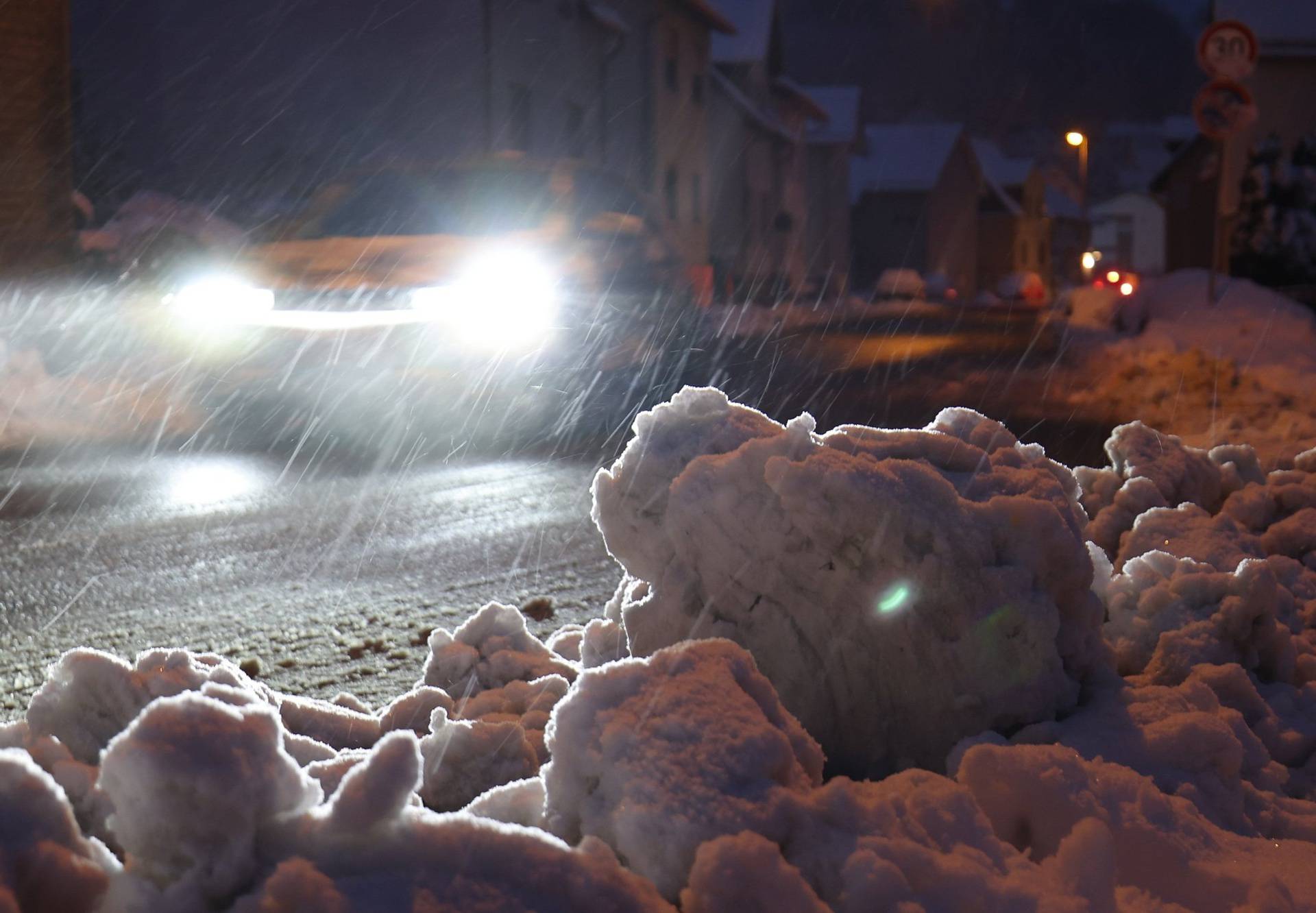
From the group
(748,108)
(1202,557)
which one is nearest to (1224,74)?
(1202,557)

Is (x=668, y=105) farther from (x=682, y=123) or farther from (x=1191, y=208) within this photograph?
(x=1191, y=208)

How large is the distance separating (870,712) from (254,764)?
1.60 m

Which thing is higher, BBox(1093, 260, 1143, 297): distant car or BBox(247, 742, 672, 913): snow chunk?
BBox(247, 742, 672, 913): snow chunk

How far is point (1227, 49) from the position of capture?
515 inches

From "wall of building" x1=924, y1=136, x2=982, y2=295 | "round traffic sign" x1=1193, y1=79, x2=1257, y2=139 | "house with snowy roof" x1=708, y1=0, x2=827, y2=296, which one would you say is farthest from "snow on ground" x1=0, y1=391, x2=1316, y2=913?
"wall of building" x1=924, y1=136, x2=982, y2=295

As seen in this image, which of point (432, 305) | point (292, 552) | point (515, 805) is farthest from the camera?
point (432, 305)

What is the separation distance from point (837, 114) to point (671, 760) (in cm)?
4704

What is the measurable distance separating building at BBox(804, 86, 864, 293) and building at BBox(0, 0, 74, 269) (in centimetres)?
3096

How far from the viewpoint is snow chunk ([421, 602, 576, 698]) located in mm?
3619

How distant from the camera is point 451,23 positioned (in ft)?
69.9

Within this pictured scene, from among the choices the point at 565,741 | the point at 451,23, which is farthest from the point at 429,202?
the point at 451,23

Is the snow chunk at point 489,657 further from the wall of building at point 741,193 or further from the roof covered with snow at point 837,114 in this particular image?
the roof covered with snow at point 837,114

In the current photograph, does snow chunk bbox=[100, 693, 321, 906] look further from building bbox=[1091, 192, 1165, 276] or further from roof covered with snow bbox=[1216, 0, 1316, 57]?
building bbox=[1091, 192, 1165, 276]

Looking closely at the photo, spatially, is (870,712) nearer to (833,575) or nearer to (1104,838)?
(833,575)
